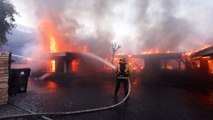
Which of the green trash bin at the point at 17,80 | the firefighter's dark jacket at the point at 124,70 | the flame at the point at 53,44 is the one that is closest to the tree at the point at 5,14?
the green trash bin at the point at 17,80

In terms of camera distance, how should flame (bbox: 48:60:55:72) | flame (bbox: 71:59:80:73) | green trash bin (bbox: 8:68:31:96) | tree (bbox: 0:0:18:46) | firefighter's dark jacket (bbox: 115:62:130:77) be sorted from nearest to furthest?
1. firefighter's dark jacket (bbox: 115:62:130:77)
2. green trash bin (bbox: 8:68:31:96)
3. tree (bbox: 0:0:18:46)
4. flame (bbox: 71:59:80:73)
5. flame (bbox: 48:60:55:72)

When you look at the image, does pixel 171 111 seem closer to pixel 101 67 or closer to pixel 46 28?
pixel 101 67

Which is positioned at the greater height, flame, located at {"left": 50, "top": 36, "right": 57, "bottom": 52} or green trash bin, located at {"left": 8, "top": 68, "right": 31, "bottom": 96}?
flame, located at {"left": 50, "top": 36, "right": 57, "bottom": 52}

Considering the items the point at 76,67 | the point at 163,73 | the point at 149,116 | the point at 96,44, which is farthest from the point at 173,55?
the point at 149,116

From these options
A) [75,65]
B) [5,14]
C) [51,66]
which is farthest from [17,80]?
[51,66]

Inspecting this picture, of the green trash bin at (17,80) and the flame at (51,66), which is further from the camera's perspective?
the flame at (51,66)

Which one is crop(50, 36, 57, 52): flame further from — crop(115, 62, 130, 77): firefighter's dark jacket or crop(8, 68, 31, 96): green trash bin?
crop(115, 62, 130, 77): firefighter's dark jacket

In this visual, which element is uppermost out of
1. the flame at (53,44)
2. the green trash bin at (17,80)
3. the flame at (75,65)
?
the flame at (53,44)

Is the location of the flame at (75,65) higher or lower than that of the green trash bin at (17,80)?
higher

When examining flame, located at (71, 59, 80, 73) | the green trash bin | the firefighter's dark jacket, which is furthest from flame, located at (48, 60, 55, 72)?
the firefighter's dark jacket

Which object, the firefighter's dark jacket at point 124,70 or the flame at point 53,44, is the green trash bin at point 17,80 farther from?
the flame at point 53,44

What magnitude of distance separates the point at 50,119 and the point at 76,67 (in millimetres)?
21999

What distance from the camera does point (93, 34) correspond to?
42500 millimetres

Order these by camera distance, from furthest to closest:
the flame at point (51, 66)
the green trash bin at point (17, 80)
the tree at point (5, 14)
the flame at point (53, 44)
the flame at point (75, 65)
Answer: the flame at point (53, 44) → the flame at point (51, 66) → the flame at point (75, 65) → the tree at point (5, 14) → the green trash bin at point (17, 80)
